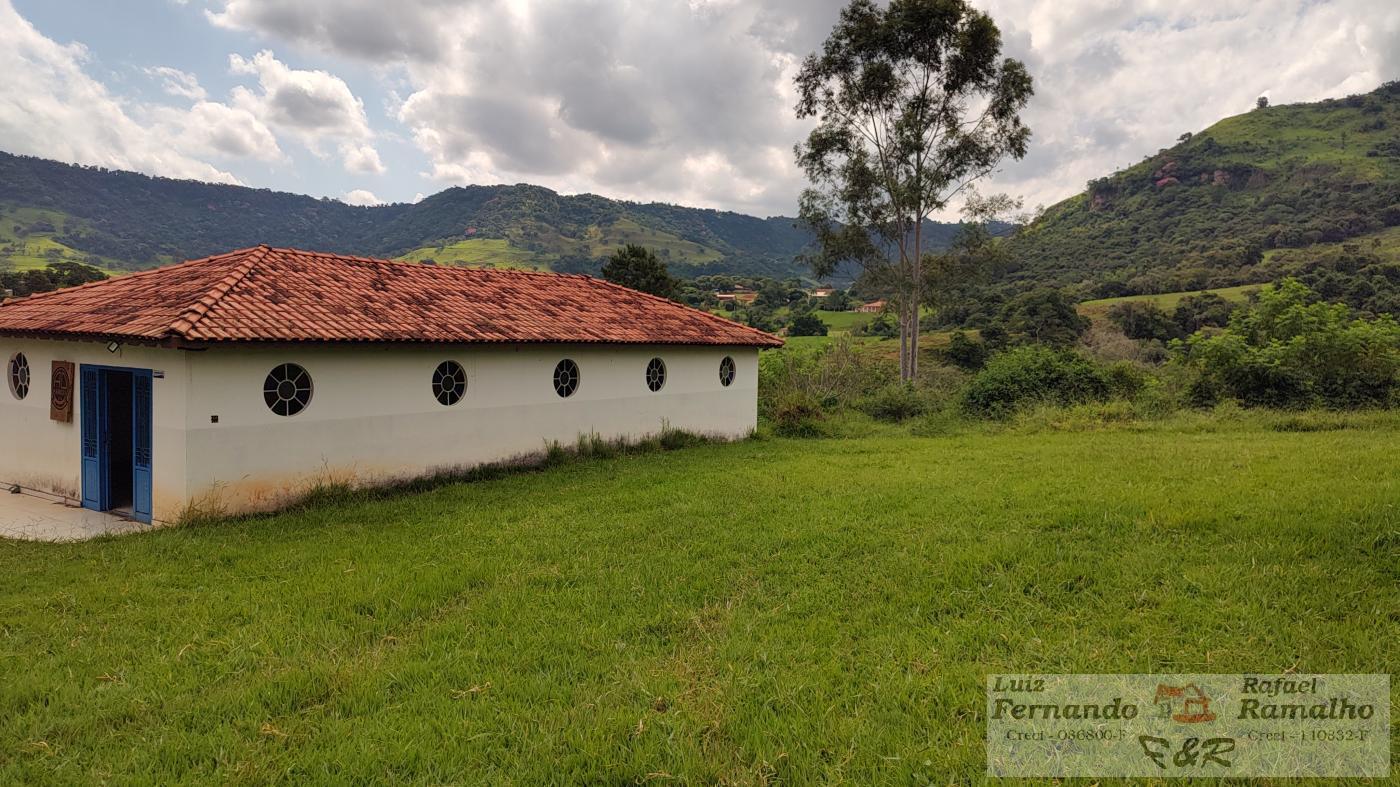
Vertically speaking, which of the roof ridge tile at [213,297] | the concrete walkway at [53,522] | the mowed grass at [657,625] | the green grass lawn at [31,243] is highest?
the green grass lawn at [31,243]

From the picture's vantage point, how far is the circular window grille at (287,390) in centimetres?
933

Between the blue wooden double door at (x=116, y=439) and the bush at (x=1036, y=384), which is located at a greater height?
the bush at (x=1036, y=384)

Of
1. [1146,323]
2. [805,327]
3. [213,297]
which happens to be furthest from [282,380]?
[1146,323]

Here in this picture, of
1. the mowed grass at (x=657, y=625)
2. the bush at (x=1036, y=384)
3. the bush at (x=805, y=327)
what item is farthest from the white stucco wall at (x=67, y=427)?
the bush at (x=805, y=327)

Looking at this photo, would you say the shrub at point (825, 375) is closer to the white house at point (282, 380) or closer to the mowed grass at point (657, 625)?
the white house at point (282, 380)

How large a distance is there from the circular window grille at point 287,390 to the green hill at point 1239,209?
4513cm

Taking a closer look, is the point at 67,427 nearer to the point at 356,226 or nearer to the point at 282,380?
the point at 282,380

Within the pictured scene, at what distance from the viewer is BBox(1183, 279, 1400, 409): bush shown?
1733 centimetres

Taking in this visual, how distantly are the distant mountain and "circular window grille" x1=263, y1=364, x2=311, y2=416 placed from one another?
6767 cm

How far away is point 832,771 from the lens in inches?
133

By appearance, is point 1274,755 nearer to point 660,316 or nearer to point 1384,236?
point 660,316

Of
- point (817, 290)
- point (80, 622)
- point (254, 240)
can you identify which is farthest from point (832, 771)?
point (254, 240)

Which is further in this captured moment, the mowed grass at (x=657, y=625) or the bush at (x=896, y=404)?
the bush at (x=896, y=404)

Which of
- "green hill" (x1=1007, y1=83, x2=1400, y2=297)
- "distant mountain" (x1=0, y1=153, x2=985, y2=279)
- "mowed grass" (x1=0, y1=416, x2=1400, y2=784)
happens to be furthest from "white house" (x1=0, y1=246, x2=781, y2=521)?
"distant mountain" (x1=0, y1=153, x2=985, y2=279)
